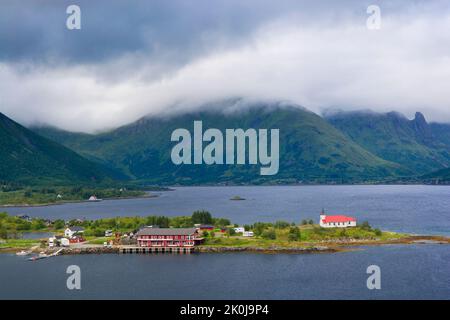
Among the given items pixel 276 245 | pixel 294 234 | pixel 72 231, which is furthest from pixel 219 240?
pixel 72 231

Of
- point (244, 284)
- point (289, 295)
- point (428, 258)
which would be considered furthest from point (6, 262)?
point (428, 258)

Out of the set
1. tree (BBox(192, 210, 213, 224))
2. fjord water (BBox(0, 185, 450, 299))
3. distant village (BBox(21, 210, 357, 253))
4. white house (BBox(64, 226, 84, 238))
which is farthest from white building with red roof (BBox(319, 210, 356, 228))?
white house (BBox(64, 226, 84, 238))

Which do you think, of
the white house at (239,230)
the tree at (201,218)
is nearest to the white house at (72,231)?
the tree at (201,218)

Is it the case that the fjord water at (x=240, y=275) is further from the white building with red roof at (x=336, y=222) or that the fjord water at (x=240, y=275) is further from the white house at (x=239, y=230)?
the white house at (x=239, y=230)

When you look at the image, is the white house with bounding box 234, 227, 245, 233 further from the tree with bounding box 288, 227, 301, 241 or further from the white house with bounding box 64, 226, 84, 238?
the white house with bounding box 64, 226, 84, 238
